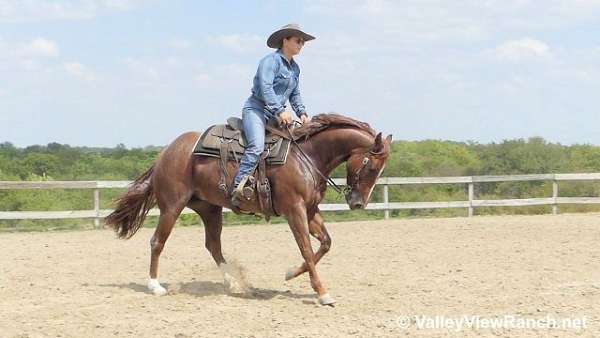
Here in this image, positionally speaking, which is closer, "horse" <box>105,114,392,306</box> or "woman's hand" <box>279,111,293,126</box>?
"horse" <box>105,114,392,306</box>

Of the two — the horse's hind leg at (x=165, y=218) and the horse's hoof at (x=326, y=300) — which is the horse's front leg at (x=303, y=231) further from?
the horse's hind leg at (x=165, y=218)

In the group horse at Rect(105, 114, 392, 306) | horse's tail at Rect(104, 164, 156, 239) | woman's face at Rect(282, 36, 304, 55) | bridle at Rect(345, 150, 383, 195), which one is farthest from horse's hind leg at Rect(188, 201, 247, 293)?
woman's face at Rect(282, 36, 304, 55)

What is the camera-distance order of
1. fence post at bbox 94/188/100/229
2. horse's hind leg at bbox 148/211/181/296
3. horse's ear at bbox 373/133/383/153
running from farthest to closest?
1. fence post at bbox 94/188/100/229
2. horse's hind leg at bbox 148/211/181/296
3. horse's ear at bbox 373/133/383/153

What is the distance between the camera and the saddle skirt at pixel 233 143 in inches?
264

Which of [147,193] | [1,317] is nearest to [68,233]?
[147,193]

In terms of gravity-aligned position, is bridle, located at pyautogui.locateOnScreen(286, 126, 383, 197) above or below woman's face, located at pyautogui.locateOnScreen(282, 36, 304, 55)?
below

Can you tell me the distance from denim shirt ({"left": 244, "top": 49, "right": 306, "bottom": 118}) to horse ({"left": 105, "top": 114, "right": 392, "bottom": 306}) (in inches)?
14.2

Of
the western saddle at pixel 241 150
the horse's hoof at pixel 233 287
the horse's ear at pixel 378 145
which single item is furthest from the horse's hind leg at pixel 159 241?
the horse's ear at pixel 378 145

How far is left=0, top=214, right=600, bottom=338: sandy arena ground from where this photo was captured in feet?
18.0

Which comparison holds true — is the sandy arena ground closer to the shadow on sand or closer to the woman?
the shadow on sand

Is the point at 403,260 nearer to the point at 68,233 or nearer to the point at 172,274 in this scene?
the point at 172,274

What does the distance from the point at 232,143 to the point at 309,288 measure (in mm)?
1754

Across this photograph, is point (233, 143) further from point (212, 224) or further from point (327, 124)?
point (212, 224)

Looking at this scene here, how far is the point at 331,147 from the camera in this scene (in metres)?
6.74
